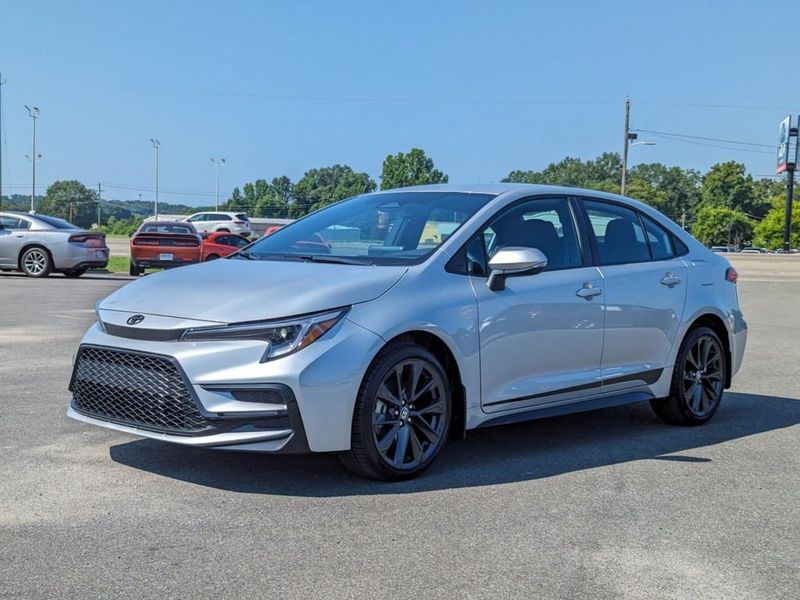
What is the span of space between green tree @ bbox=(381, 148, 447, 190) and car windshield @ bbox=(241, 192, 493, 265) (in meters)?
139

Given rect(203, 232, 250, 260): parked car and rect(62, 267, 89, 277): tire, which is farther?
rect(203, 232, 250, 260): parked car

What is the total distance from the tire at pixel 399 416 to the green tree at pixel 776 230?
379ft

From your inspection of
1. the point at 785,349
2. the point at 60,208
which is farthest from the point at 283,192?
the point at 785,349

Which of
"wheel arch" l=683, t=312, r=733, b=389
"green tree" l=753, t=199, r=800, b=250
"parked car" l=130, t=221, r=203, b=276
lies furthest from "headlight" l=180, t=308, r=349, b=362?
"green tree" l=753, t=199, r=800, b=250

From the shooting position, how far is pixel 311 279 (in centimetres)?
523

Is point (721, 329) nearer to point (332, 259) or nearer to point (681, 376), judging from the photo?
point (681, 376)

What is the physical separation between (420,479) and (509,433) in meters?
1.51

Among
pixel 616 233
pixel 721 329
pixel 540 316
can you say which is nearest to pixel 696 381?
pixel 721 329

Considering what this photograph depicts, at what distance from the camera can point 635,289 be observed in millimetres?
6621

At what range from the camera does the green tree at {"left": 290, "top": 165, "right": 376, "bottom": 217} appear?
16575cm

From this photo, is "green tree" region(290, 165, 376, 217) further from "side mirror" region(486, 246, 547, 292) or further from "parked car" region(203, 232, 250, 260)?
"side mirror" region(486, 246, 547, 292)

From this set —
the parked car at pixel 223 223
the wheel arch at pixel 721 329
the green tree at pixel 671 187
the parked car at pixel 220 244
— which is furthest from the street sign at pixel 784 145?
the wheel arch at pixel 721 329

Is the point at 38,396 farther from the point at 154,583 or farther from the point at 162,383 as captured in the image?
the point at 154,583

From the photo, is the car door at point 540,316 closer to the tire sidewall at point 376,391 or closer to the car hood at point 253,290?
the tire sidewall at point 376,391
